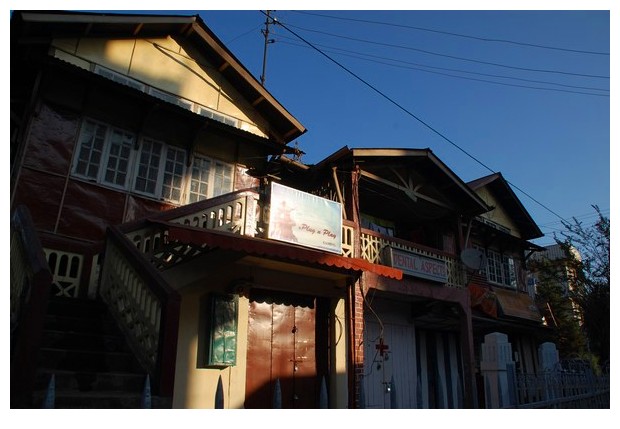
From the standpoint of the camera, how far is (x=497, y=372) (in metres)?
6.52

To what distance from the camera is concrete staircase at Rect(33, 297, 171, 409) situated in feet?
16.0

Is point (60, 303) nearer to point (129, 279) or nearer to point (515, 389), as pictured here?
point (129, 279)

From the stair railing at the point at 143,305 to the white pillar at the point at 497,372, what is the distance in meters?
4.30

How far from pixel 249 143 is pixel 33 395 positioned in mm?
8673

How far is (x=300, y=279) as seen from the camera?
10.9 m

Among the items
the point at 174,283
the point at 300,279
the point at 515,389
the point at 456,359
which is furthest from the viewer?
the point at 456,359

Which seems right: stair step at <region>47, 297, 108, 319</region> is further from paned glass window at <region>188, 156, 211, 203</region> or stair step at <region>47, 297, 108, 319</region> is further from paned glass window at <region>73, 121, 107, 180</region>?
paned glass window at <region>188, 156, 211, 203</region>

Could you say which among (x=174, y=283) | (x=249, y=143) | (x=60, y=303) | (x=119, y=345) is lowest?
(x=119, y=345)

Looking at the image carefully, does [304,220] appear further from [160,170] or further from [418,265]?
[418,265]

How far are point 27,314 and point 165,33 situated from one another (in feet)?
30.0

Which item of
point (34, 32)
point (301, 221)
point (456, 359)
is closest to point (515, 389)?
point (301, 221)

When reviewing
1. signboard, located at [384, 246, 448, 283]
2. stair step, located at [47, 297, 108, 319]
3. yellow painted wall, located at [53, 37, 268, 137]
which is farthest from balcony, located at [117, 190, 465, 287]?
yellow painted wall, located at [53, 37, 268, 137]

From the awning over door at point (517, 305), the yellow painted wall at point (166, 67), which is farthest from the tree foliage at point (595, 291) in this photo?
the yellow painted wall at point (166, 67)

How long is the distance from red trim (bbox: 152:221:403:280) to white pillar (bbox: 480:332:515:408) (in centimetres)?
351
